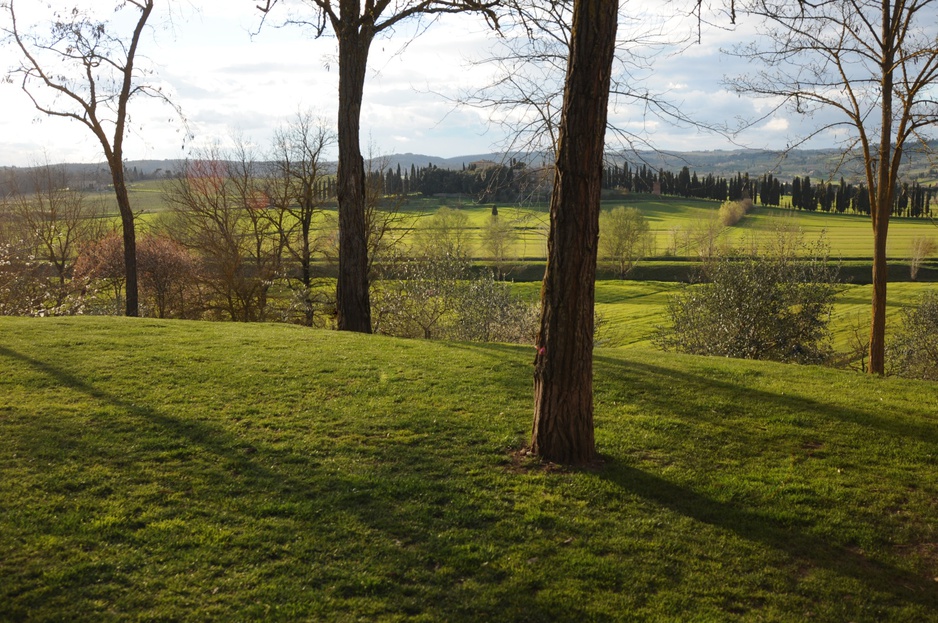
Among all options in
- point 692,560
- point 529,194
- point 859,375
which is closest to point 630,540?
point 692,560

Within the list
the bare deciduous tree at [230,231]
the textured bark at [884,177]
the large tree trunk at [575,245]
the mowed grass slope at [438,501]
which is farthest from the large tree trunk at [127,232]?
the textured bark at [884,177]

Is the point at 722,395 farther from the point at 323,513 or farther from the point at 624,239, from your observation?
the point at 624,239

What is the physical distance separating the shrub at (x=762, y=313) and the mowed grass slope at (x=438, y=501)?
1282 centimetres

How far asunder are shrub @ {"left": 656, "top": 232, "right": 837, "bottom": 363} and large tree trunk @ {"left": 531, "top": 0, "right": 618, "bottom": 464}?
17816 mm

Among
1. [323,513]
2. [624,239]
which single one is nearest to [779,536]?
[323,513]

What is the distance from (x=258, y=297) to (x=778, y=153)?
22065 millimetres

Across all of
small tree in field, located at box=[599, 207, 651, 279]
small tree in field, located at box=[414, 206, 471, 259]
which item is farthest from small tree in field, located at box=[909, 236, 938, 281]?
small tree in field, located at box=[414, 206, 471, 259]

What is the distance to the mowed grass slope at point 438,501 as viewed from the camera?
4617 mm

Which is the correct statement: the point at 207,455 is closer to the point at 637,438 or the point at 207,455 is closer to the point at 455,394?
the point at 455,394

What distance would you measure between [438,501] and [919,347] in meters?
29.2

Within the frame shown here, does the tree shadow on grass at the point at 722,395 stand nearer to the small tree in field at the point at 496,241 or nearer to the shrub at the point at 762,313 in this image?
the shrub at the point at 762,313

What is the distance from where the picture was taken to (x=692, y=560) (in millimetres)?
5207

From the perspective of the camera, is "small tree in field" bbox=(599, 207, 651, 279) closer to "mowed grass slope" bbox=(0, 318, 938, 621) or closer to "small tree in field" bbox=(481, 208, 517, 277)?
"small tree in field" bbox=(481, 208, 517, 277)

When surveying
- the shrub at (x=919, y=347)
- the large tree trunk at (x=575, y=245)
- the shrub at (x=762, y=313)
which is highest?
the large tree trunk at (x=575, y=245)
